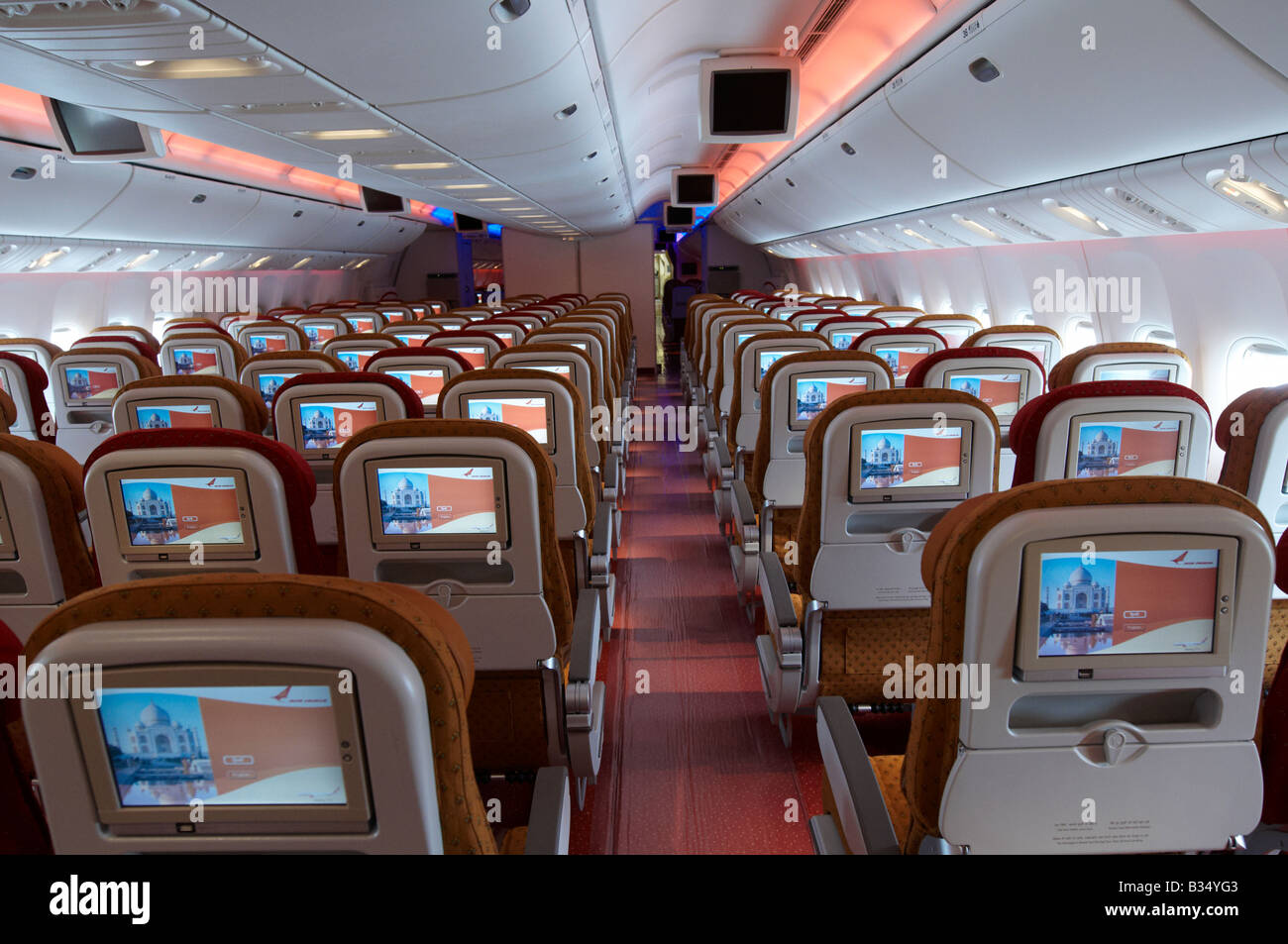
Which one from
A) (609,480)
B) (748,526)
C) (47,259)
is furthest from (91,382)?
(748,526)

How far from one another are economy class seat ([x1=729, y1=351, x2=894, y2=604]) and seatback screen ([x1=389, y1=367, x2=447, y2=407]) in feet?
8.27

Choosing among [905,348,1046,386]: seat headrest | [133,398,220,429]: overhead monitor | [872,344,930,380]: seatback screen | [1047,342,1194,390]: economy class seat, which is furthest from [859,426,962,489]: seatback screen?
[872,344,930,380]: seatback screen

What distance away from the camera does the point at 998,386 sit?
459cm

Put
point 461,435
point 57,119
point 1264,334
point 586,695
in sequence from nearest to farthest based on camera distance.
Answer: point 461,435 < point 586,695 < point 1264,334 < point 57,119

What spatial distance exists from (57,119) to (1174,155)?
7474 millimetres

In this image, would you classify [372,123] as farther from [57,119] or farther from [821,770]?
[821,770]

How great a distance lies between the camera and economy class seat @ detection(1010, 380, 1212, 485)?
293 centimetres

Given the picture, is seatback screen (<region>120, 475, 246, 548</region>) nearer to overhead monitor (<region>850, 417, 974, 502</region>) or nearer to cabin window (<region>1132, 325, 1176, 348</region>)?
overhead monitor (<region>850, 417, 974, 502</region>)

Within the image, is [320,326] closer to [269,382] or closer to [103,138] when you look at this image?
[103,138]

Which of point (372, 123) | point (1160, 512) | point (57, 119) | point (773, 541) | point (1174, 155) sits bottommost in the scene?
point (773, 541)

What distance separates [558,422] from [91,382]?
5.03m

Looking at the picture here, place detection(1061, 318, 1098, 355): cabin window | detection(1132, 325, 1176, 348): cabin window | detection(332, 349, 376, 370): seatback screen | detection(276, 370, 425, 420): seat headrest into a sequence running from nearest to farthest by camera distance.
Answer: detection(276, 370, 425, 420): seat headrest < detection(1132, 325, 1176, 348): cabin window < detection(332, 349, 376, 370): seatback screen < detection(1061, 318, 1098, 355): cabin window
